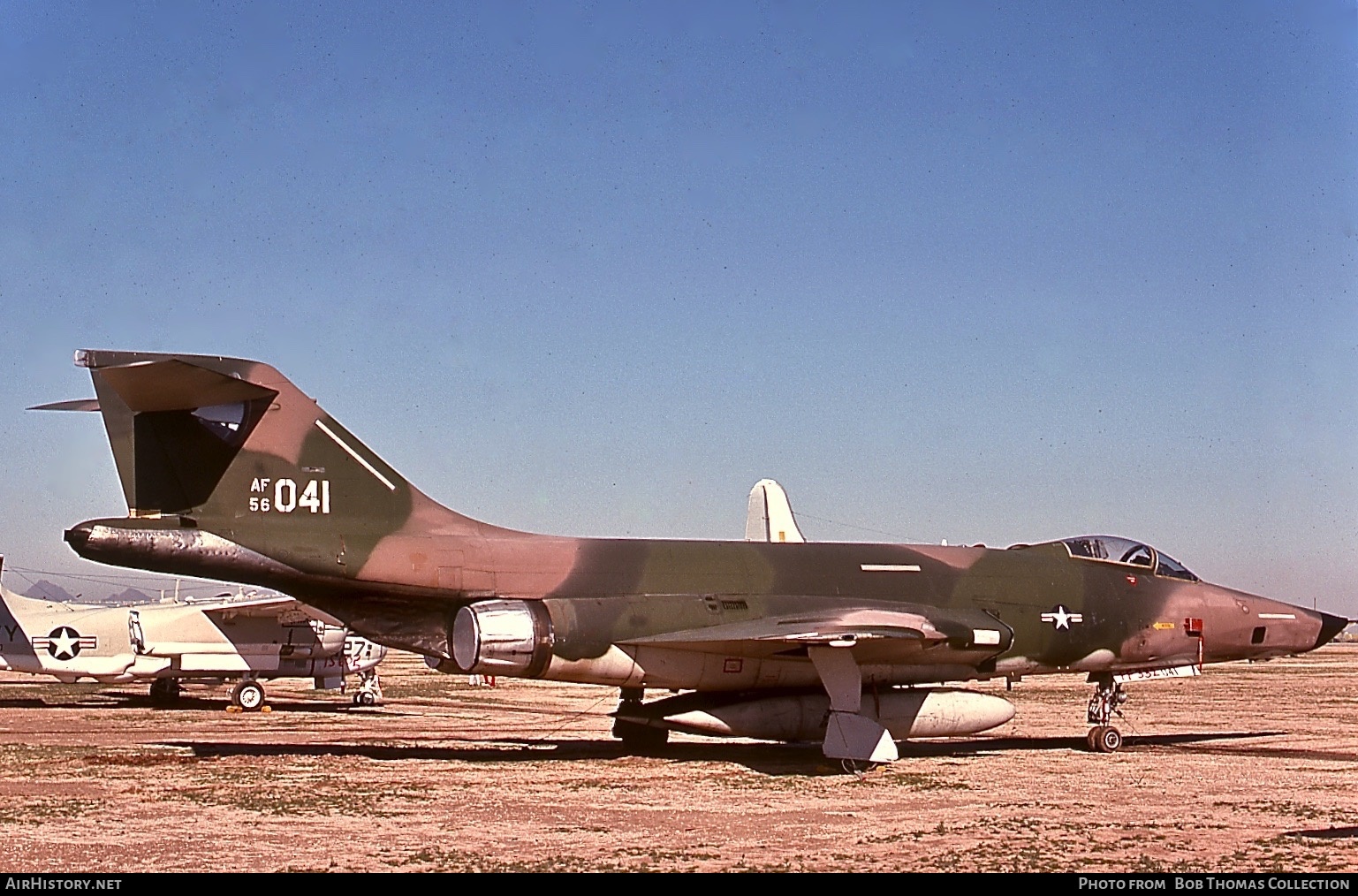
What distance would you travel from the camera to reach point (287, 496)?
1567 cm

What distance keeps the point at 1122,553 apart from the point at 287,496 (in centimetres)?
1100

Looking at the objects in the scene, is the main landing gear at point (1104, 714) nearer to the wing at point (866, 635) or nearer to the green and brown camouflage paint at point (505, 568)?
the green and brown camouflage paint at point (505, 568)

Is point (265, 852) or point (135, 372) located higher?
point (135, 372)

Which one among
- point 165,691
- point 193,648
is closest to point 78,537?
point 193,648

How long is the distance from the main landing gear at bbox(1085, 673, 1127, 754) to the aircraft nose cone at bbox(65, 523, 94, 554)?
12.2 meters

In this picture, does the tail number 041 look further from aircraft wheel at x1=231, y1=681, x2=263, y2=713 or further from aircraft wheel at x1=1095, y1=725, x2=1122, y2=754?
aircraft wheel at x1=231, y1=681, x2=263, y2=713

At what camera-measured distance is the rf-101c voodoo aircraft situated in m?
15.2

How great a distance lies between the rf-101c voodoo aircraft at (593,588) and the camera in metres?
15.2

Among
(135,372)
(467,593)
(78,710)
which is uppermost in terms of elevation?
(135,372)

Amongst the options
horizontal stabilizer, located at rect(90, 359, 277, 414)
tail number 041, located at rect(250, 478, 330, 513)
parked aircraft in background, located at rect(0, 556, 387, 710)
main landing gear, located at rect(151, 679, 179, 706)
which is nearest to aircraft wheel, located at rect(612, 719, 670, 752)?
tail number 041, located at rect(250, 478, 330, 513)

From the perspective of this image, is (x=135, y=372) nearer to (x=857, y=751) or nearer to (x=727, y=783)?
(x=727, y=783)
